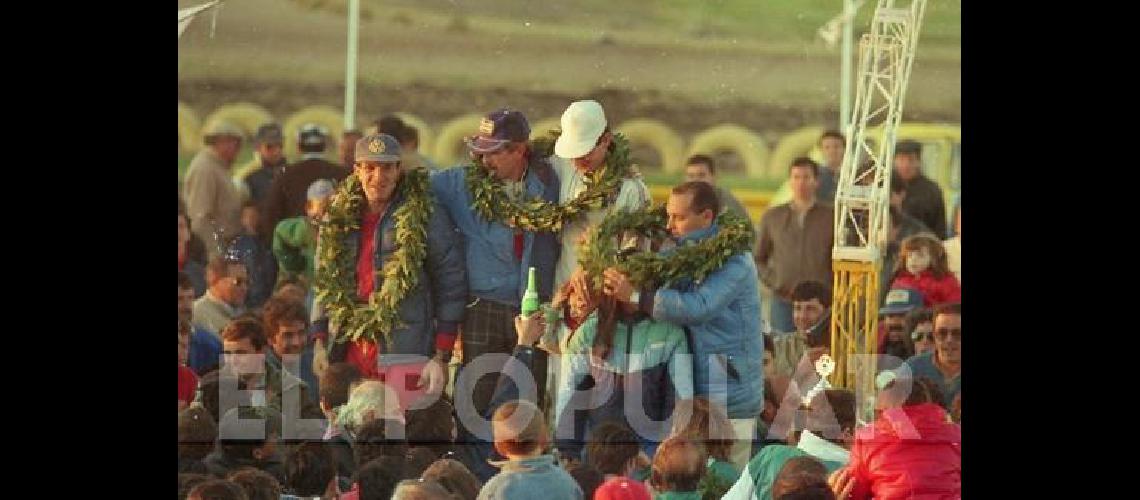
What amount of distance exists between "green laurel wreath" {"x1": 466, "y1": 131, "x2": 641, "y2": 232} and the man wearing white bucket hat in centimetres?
3

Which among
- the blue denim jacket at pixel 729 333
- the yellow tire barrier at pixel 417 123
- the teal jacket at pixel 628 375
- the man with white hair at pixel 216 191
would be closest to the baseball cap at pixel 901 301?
the blue denim jacket at pixel 729 333

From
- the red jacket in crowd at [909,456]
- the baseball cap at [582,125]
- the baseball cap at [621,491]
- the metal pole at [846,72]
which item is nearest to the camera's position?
the baseball cap at [621,491]

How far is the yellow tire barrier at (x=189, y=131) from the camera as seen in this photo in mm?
11492

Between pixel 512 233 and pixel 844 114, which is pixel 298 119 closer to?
pixel 512 233

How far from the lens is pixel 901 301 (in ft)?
38.3

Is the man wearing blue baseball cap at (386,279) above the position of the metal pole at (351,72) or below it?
below

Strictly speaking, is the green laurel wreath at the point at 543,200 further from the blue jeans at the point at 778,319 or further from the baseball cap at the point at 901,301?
the baseball cap at the point at 901,301

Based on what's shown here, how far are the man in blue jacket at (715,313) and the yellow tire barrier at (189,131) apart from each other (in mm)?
2068

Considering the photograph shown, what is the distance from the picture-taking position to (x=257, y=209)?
11562 millimetres

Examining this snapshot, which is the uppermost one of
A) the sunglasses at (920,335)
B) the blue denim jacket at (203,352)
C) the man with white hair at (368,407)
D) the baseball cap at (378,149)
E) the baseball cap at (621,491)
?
the baseball cap at (378,149)

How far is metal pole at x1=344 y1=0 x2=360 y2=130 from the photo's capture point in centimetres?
1150

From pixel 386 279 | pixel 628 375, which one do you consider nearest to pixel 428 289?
pixel 386 279

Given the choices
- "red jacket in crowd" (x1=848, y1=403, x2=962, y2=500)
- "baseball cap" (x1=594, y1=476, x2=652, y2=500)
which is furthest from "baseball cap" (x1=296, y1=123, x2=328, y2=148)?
"red jacket in crowd" (x1=848, y1=403, x2=962, y2=500)

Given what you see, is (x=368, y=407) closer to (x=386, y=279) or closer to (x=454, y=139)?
(x=386, y=279)
